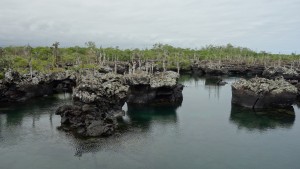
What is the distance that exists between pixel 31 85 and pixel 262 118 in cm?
5474

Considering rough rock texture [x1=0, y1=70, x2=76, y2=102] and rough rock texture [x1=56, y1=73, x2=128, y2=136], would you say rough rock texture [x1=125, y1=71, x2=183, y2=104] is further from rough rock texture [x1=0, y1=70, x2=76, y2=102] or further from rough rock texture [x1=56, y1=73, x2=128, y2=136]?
rough rock texture [x1=0, y1=70, x2=76, y2=102]

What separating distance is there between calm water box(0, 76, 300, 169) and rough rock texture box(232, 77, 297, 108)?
11.0 ft

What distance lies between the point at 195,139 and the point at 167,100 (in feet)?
93.9

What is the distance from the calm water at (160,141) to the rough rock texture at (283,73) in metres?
48.5

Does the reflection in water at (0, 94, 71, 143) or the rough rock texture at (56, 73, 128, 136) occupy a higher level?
the rough rock texture at (56, 73, 128, 136)

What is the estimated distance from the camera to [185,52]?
636 ft

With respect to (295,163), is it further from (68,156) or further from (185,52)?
(185,52)

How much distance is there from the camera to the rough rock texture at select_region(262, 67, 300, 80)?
114m

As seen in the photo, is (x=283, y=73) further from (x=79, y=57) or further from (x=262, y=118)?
(x=79, y=57)

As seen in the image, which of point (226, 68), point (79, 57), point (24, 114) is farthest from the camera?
point (226, 68)

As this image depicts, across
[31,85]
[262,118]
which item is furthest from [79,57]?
[262,118]

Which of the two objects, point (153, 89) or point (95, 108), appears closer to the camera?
point (95, 108)

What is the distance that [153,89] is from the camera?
75688 mm

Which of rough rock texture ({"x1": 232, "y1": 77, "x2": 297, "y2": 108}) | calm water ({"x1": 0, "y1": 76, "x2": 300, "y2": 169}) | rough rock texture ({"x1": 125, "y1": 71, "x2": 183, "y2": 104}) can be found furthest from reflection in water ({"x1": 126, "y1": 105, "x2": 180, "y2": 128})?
rough rock texture ({"x1": 232, "y1": 77, "x2": 297, "y2": 108})
